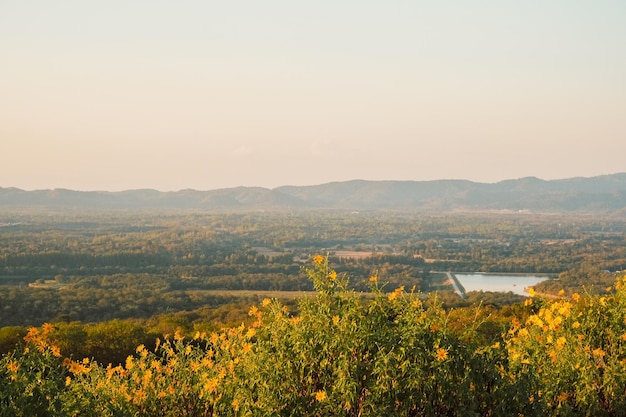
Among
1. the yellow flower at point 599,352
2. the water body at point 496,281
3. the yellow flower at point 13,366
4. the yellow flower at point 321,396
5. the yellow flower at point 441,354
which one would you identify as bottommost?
the water body at point 496,281

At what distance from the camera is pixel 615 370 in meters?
7.93

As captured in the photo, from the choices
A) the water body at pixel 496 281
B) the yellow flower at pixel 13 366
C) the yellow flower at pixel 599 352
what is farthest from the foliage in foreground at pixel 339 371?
the water body at pixel 496 281

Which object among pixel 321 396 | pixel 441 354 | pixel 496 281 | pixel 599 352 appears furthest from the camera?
pixel 496 281

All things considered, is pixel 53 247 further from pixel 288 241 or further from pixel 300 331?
pixel 300 331

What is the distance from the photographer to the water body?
307 feet

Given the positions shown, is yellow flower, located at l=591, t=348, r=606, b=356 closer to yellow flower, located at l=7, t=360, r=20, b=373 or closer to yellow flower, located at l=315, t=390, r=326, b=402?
yellow flower, located at l=315, t=390, r=326, b=402

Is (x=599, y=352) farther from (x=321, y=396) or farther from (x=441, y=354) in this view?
(x=321, y=396)

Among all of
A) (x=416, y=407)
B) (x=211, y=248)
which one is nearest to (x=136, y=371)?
(x=416, y=407)

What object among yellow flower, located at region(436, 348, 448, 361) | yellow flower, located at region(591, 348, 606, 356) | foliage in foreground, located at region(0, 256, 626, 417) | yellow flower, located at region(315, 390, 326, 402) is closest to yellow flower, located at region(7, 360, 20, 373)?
foliage in foreground, located at region(0, 256, 626, 417)

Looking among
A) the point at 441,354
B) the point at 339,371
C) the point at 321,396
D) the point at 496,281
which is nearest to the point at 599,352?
the point at 441,354

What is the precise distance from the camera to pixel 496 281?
10544 centimetres

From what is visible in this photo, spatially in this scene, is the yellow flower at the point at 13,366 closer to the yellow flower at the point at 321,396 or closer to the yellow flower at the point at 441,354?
the yellow flower at the point at 321,396

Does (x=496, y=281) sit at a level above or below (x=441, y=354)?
below

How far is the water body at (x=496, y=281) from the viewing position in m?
93.6
